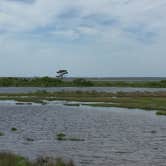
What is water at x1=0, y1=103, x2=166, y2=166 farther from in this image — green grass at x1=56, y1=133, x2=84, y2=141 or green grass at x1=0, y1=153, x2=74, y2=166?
green grass at x1=0, y1=153, x2=74, y2=166

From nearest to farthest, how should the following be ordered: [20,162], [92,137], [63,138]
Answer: [20,162], [63,138], [92,137]

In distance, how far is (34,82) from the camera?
15575cm

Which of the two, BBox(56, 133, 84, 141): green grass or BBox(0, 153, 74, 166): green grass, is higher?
BBox(0, 153, 74, 166): green grass

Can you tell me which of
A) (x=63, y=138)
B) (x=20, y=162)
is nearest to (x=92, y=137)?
(x=63, y=138)

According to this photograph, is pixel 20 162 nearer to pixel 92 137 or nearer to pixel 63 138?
pixel 63 138

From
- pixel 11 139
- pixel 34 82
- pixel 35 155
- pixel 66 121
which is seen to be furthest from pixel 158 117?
pixel 34 82

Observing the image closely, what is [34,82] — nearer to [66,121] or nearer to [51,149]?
[66,121]

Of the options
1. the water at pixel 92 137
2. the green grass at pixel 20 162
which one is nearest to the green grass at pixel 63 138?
the water at pixel 92 137

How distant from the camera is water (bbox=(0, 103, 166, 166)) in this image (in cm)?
2414

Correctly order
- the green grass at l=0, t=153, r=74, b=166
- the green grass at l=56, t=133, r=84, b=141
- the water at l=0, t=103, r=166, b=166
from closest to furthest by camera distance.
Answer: the green grass at l=0, t=153, r=74, b=166 → the water at l=0, t=103, r=166, b=166 → the green grass at l=56, t=133, r=84, b=141

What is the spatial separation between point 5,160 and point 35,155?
5477mm

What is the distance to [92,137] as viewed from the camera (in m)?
31.9

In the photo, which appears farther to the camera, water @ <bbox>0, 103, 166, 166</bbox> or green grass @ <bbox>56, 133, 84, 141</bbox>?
green grass @ <bbox>56, 133, 84, 141</bbox>

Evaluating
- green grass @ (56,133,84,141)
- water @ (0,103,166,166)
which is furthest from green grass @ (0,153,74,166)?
green grass @ (56,133,84,141)
